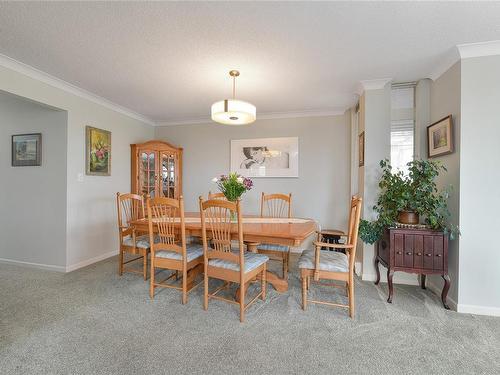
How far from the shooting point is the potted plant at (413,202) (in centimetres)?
233

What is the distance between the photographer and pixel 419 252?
7.71ft

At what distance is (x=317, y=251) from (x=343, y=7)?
5.80ft

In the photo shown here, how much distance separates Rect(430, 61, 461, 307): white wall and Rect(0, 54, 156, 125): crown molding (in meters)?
4.13

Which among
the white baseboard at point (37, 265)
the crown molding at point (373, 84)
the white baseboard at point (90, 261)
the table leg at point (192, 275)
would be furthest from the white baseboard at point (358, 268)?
the white baseboard at point (37, 265)

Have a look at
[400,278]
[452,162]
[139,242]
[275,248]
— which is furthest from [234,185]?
[400,278]

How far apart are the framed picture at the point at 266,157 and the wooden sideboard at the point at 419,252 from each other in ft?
6.54

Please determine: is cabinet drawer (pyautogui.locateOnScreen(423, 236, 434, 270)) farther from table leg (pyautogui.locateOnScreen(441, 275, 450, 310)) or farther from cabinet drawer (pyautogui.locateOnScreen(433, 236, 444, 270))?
table leg (pyautogui.locateOnScreen(441, 275, 450, 310))

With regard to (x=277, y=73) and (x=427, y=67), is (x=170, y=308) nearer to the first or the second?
(x=277, y=73)

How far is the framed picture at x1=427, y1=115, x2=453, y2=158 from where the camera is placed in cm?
239

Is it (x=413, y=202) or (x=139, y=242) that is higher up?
(x=413, y=202)

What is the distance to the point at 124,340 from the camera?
1.80m

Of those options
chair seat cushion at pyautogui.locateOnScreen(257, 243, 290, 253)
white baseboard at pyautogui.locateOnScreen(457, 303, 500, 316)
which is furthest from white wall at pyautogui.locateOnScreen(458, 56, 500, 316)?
chair seat cushion at pyautogui.locateOnScreen(257, 243, 290, 253)

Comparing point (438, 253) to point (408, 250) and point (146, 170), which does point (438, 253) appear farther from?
point (146, 170)

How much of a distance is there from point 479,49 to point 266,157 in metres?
2.78
